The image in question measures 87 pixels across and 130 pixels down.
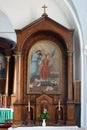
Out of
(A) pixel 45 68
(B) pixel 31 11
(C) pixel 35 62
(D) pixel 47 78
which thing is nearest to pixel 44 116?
(D) pixel 47 78

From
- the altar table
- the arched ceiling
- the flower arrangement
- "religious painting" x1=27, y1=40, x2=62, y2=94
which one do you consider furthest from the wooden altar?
the altar table

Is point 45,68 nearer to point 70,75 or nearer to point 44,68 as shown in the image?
point 44,68

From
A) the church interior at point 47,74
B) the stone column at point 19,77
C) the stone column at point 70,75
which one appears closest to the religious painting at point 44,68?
the church interior at point 47,74

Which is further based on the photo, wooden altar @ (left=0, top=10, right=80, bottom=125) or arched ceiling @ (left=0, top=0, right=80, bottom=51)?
arched ceiling @ (left=0, top=0, right=80, bottom=51)

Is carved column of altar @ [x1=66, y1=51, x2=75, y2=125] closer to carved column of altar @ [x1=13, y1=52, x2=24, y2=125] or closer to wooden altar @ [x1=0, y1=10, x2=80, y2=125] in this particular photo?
wooden altar @ [x1=0, y1=10, x2=80, y2=125]

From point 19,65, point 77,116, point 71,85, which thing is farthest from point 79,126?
point 19,65

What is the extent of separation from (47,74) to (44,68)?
219mm

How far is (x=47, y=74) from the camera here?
12.3 metres

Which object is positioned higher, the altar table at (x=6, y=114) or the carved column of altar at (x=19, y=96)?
the carved column of altar at (x=19, y=96)

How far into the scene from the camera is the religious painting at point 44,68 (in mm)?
12141

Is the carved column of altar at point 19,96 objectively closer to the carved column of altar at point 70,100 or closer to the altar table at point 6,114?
the altar table at point 6,114

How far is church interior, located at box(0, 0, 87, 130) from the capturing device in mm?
11898

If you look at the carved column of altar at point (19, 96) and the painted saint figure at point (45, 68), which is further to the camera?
the painted saint figure at point (45, 68)

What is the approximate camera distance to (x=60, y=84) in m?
12.1
